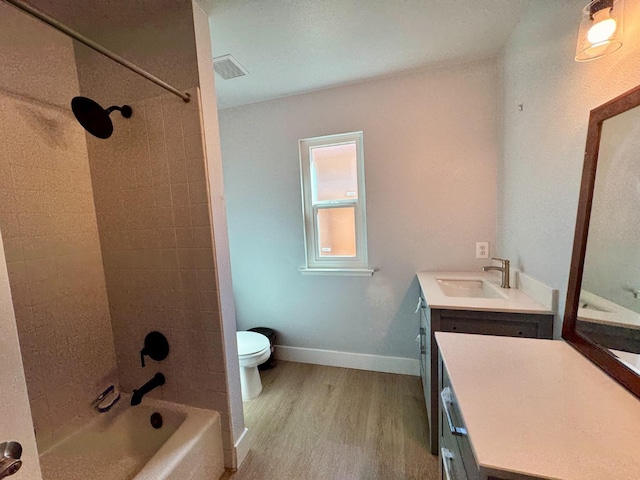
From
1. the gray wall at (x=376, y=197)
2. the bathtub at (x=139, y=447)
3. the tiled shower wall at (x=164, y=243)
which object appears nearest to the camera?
the bathtub at (x=139, y=447)

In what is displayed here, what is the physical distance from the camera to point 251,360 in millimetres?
1870

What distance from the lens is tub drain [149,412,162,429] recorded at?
4.75ft

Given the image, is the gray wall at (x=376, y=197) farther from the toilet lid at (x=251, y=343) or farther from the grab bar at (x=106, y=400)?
the grab bar at (x=106, y=400)

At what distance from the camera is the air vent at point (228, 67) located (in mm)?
1689

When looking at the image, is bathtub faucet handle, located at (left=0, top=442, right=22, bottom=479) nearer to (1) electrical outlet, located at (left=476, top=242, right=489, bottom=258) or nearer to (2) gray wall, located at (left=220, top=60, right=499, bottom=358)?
(2) gray wall, located at (left=220, top=60, right=499, bottom=358)

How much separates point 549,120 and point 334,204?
144 cm

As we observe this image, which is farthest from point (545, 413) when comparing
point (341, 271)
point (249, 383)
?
point (249, 383)

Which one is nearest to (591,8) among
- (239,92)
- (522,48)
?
(522,48)

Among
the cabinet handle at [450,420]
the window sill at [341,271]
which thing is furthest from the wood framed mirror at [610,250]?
the window sill at [341,271]

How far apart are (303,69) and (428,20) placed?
0.83 metres

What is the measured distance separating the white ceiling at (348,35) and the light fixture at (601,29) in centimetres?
69

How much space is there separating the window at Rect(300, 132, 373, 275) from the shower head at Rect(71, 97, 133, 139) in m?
1.34

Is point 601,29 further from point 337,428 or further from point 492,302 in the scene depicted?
point 337,428

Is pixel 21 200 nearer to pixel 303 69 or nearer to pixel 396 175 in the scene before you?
pixel 303 69
